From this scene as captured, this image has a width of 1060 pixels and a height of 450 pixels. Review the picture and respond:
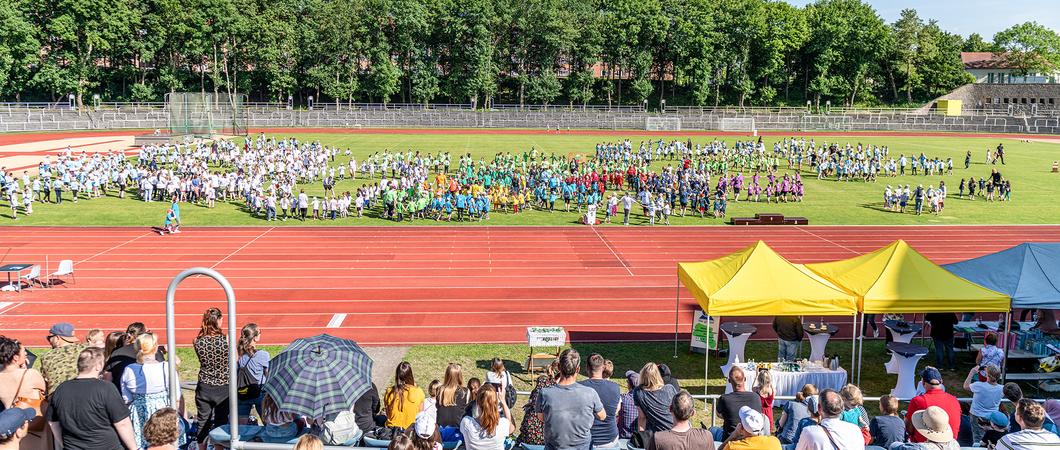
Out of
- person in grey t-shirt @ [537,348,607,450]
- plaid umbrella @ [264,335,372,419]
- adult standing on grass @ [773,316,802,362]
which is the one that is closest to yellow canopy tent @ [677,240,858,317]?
adult standing on grass @ [773,316,802,362]

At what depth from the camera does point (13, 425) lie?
6.50 metres

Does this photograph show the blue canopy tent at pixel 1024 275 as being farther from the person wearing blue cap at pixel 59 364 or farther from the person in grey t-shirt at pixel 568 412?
the person wearing blue cap at pixel 59 364

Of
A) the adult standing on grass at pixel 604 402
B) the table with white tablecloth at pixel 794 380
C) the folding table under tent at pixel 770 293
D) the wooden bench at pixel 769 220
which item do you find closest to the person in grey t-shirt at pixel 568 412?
the adult standing on grass at pixel 604 402

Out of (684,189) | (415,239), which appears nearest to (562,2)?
(684,189)

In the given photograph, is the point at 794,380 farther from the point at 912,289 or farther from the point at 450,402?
the point at 450,402

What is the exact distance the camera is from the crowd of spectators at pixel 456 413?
6.40 meters

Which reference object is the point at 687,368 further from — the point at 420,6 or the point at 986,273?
the point at 420,6

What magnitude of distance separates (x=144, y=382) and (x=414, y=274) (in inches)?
538

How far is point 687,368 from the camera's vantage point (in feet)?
45.3

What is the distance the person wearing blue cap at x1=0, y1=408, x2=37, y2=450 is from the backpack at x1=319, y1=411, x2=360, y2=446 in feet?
8.30

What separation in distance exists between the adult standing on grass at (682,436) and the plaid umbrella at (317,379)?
3.22 m

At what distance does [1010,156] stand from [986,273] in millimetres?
49873

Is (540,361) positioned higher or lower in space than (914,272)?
lower

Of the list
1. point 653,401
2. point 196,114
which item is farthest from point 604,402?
point 196,114
